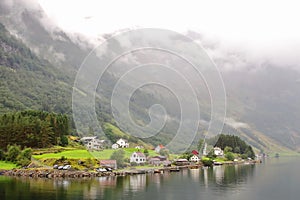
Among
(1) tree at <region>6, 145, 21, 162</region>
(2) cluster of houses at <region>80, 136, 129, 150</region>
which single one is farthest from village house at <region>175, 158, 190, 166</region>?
(1) tree at <region>6, 145, 21, 162</region>

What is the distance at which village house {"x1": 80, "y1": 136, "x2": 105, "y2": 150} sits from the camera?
85.4 meters

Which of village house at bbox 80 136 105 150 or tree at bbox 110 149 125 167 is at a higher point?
village house at bbox 80 136 105 150

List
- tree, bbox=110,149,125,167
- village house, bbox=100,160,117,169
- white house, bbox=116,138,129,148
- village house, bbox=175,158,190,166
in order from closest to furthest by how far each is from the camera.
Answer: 1. village house, bbox=100,160,117,169
2. tree, bbox=110,149,125,167
3. village house, bbox=175,158,190,166
4. white house, bbox=116,138,129,148

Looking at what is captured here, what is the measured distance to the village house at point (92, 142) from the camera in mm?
85431

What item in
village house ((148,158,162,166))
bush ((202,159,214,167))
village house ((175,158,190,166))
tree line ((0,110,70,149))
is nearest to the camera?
tree line ((0,110,70,149))

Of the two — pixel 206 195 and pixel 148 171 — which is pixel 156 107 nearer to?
pixel 148 171

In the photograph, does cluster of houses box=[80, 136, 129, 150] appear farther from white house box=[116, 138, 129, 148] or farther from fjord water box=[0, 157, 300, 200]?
fjord water box=[0, 157, 300, 200]

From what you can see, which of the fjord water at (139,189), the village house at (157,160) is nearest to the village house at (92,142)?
the village house at (157,160)

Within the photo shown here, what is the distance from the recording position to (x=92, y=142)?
85625mm

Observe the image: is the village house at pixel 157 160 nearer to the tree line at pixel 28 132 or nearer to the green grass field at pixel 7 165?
the tree line at pixel 28 132

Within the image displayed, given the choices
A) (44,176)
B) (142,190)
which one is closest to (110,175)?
(44,176)

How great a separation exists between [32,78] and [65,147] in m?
124

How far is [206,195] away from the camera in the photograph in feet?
145

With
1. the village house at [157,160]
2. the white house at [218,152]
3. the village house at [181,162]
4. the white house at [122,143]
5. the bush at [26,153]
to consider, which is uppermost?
the white house at [122,143]
